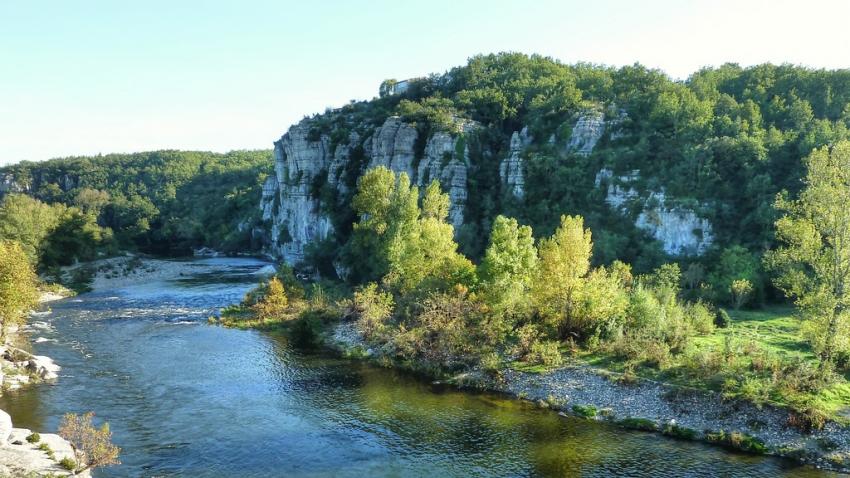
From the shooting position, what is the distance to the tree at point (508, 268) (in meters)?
39.8

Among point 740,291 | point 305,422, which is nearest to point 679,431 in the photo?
point 305,422

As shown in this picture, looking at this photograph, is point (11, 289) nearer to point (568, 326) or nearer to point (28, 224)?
point (568, 326)

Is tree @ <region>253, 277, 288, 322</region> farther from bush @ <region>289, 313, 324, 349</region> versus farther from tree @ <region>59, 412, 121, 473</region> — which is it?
tree @ <region>59, 412, 121, 473</region>

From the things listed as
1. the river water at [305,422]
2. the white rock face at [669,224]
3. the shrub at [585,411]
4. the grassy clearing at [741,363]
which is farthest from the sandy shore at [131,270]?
the white rock face at [669,224]

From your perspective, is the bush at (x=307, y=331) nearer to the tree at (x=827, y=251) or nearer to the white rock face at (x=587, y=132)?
the tree at (x=827, y=251)

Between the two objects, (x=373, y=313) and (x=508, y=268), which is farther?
(x=373, y=313)

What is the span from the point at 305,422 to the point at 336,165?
62060 millimetres

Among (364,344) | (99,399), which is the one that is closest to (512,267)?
(364,344)

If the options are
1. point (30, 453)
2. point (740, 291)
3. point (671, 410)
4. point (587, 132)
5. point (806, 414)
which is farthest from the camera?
point (587, 132)

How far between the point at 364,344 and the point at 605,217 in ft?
111

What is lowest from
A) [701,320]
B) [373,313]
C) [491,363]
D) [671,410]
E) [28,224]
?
[671,410]

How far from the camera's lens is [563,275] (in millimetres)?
37938

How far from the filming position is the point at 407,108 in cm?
8400

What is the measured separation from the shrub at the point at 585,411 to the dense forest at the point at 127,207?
79938 mm
